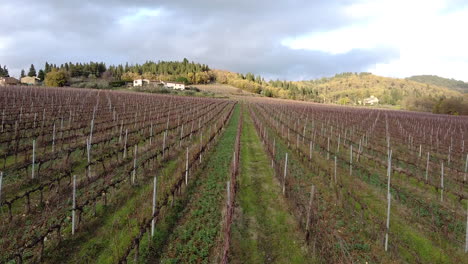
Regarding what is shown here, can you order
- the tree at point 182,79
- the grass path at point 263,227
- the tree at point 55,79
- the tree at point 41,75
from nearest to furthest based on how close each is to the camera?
the grass path at point 263,227 < the tree at point 55,79 < the tree at point 41,75 < the tree at point 182,79

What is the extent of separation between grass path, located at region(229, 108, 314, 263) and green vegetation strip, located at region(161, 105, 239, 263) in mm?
577

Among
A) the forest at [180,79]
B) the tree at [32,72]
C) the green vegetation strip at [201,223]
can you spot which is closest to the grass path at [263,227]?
the green vegetation strip at [201,223]

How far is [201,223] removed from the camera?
7.00 meters

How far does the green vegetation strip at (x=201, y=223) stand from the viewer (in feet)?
18.6

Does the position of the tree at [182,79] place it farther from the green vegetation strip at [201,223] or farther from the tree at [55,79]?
the green vegetation strip at [201,223]

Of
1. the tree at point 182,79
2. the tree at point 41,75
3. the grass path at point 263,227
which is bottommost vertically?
the grass path at point 263,227

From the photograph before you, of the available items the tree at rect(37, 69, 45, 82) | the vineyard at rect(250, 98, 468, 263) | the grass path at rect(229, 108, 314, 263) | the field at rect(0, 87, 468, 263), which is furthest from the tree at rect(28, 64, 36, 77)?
the grass path at rect(229, 108, 314, 263)

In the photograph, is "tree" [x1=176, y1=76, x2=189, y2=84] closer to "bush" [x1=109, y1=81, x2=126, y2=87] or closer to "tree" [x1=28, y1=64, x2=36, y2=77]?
"bush" [x1=109, y1=81, x2=126, y2=87]

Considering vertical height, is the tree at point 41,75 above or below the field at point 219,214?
above

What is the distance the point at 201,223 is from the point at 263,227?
66.0 inches

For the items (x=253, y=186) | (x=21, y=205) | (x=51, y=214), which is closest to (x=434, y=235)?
(x=253, y=186)

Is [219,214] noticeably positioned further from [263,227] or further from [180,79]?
[180,79]

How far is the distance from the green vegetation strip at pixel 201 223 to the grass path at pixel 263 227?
1.89 ft

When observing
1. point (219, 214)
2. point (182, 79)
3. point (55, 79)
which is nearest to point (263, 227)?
point (219, 214)
